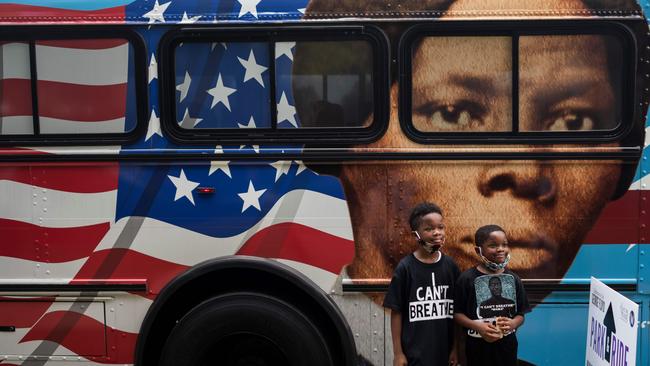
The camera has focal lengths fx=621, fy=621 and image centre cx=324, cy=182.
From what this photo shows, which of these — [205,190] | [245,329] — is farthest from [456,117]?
[245,329]

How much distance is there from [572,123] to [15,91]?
3274 mm

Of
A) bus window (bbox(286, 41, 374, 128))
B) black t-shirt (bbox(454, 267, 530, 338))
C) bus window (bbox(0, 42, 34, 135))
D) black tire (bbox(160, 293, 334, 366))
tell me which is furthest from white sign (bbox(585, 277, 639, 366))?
bus window (bbox(0, 42, 34, 135))

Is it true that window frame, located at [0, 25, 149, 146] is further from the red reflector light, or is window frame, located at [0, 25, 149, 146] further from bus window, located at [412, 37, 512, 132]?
bus window, located at [412, 37, 512, 132]

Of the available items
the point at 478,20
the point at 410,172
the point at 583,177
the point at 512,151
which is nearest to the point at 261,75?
the point at 410,172

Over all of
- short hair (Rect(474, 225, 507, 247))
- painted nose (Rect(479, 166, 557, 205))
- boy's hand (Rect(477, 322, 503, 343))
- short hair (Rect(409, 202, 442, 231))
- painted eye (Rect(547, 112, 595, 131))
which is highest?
painted eye (Rect(547, 112, 595, 131))

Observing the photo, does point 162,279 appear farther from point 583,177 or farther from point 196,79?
point 583,177

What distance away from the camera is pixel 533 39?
3557 millimetres

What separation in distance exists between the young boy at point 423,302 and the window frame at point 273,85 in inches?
32.0

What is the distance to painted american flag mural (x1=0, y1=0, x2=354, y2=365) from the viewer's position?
3.64 meters

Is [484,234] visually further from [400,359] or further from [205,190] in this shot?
[205,190]

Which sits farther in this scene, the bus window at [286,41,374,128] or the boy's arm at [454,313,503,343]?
the bus window at [286,41,374,128]

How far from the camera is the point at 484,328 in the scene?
294 centimetres

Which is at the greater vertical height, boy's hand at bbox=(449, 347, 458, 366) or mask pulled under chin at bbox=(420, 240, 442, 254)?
mask pulled under chin at bbox=(420, 240, 442, 254)

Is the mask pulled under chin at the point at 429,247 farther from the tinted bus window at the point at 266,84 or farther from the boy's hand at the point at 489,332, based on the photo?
the tinted bus window at the point at 266,84
